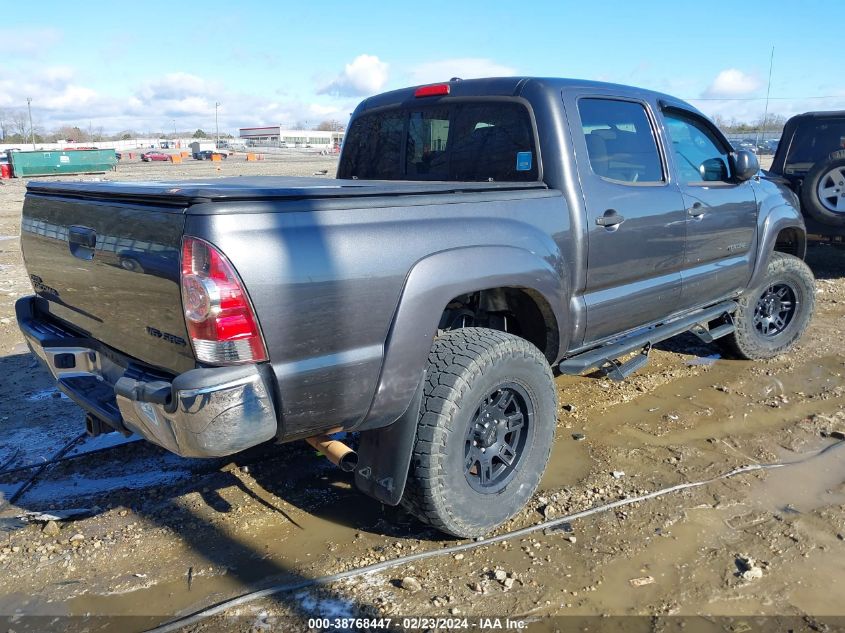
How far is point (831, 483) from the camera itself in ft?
11.2

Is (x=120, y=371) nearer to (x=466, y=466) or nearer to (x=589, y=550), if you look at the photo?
(x=466, y=466)

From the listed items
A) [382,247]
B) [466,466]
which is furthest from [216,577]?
[382,247]

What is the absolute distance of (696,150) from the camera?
4.41m

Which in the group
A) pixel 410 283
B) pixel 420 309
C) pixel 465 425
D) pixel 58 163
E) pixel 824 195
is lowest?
pixel 465 425

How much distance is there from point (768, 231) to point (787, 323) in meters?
1.08

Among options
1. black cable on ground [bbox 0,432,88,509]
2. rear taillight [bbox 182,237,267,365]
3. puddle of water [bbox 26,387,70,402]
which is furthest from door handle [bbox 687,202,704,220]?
puddle of water [bbox 26,387,70,402]

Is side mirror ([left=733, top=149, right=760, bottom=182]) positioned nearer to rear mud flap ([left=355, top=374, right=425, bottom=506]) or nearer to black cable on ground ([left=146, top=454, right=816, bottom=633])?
black cable on ground ([left=146, top=454, right=816, bottom=633])

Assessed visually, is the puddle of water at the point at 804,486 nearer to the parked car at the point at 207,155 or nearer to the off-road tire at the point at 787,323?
the off-road tire at the point at 787,323

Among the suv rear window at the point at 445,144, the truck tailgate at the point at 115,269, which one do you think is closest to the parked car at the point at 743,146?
the suv rear window at the point at 445,144

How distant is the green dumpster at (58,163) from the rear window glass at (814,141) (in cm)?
3910

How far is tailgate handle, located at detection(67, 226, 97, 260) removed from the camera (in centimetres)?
256

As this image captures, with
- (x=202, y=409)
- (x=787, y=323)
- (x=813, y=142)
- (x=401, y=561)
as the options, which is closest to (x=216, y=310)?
(x=202, y=409)

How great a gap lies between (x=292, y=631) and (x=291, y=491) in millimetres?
1066

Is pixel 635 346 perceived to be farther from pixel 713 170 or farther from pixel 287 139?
pixel 287 139
